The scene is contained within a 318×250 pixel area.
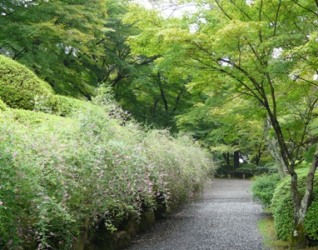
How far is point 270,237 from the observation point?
6.47 m

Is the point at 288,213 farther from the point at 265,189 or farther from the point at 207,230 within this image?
the point at 265,189

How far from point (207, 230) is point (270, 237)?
4.06 ft

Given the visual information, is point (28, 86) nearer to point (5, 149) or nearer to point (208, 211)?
point (5, 149)

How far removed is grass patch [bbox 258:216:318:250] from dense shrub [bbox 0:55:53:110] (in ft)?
15.8

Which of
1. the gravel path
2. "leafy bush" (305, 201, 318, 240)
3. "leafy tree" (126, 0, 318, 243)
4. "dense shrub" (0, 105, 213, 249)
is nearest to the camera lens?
"dense shrub" (0, 105, 213, 249)

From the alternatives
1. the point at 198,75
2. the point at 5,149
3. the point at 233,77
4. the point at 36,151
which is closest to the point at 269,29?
the point at 233,77

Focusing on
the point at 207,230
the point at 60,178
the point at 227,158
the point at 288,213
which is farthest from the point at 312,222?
the point at 227,158

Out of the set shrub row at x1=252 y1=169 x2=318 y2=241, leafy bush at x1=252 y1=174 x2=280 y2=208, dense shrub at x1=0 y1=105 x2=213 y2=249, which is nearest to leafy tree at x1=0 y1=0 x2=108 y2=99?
dense shrub at x1=0 y1=105 x2=213 y2=249

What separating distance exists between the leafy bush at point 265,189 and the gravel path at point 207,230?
390 mm

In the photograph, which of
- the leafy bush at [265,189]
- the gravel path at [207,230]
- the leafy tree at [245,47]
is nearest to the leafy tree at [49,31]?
the gravel path at [207,230]

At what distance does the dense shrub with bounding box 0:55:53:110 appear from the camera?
6949mm

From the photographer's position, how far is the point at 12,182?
273cm

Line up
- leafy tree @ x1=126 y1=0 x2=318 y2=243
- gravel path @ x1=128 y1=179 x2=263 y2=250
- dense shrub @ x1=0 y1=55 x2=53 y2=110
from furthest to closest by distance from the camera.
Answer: dense shrub @ x1=0 y1=55 x2=53 y2=110 < gravel path @ x1=128 y1=179 x2=263 y2=250 < leafy tree @ x1=126 y1=0 x2=318 y2=243

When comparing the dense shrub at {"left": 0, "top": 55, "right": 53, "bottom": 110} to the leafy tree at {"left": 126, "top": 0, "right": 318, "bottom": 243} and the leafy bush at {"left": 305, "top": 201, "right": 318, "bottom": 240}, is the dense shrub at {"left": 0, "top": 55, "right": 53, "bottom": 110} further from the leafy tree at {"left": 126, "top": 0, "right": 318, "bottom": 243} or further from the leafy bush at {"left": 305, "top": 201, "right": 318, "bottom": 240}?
the leafy bush at {"left": 305, "top": 201, "right": 318, "bottom": 240}
